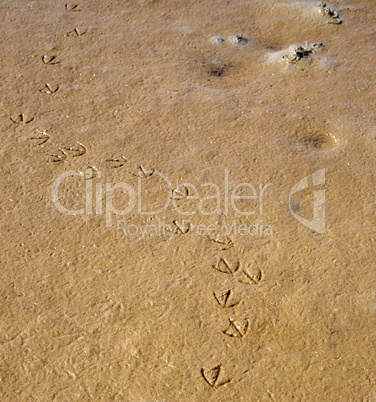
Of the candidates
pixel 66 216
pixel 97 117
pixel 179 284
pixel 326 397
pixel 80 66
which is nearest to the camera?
pixel 326 397

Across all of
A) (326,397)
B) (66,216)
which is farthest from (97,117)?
(326,397)

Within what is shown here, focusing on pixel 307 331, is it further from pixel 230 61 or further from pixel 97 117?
pixel 230 61

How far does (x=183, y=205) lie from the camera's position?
2.75 meters

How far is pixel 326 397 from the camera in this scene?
2.06m

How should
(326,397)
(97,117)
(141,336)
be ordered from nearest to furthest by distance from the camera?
(326,397), (141,336), (97,117)

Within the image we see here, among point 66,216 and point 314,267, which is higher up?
point 66,216

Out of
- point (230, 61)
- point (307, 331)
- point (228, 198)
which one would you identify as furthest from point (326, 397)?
point (230, 61)

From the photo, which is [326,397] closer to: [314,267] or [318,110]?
[314,267]

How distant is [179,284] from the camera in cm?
239

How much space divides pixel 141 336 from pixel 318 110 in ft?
6.29

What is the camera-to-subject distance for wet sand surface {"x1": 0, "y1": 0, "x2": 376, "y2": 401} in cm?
213

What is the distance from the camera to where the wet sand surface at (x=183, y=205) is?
2.13m

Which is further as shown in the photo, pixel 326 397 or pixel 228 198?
pixel 228 198

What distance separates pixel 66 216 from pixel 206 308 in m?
0.87
